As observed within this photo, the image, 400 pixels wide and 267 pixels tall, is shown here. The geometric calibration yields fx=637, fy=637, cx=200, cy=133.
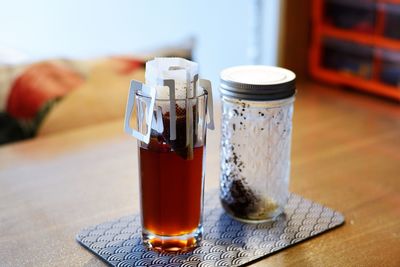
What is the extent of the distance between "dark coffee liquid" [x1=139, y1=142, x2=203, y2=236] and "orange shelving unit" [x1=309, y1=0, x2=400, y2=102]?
0.95 m

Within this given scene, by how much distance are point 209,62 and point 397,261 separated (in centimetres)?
123

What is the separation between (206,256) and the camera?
2.88 feet

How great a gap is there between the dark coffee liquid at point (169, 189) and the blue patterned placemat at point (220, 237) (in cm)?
4

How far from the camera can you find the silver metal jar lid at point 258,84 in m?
0.90

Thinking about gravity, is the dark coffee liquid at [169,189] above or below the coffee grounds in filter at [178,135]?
below

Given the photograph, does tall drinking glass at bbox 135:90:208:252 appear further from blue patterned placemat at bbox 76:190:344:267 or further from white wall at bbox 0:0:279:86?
white wall at bbox 0:0:279:86

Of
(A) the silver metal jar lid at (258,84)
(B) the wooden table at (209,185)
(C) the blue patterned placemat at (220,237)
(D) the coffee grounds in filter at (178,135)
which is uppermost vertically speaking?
(A) the silver metal jar lid at (258,84)

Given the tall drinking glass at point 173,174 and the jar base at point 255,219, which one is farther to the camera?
the jar base at point 255,219

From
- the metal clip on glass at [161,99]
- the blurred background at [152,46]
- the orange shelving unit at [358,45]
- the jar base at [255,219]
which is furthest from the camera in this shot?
the orange shelving unit at [358,45]

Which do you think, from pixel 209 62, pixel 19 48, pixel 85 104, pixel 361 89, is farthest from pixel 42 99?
pixel 361 89

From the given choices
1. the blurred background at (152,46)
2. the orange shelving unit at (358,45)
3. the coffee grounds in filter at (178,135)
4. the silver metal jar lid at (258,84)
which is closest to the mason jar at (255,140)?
the silver metal jar lid at (258,84)

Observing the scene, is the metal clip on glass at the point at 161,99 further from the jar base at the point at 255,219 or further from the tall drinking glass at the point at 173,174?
the jar base at the point at 255,219

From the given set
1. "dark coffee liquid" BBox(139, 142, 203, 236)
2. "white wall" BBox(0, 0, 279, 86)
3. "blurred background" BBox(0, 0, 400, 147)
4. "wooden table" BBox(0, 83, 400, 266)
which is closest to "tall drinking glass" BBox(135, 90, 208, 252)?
"dark coffee liquid" BBox(139, 142, 203, 236)

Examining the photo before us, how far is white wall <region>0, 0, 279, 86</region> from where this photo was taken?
5.54 ft
